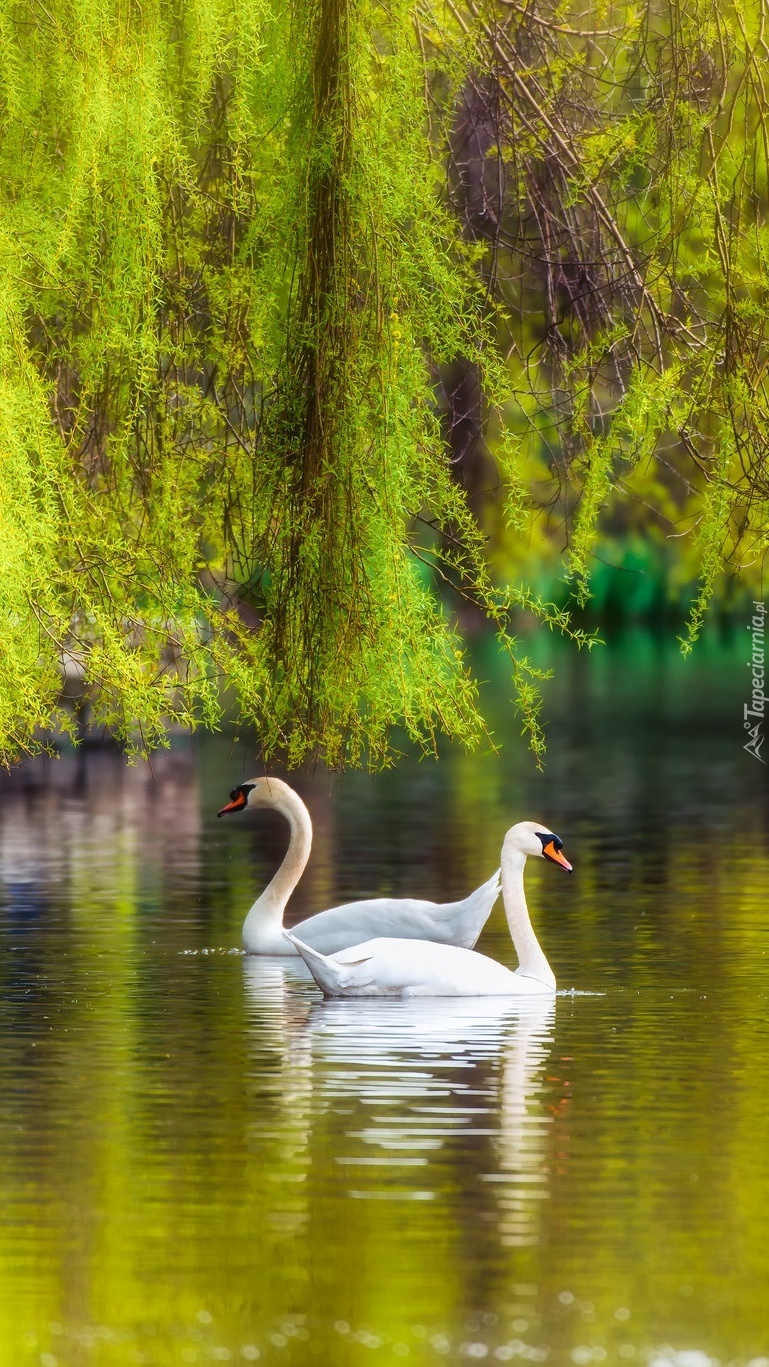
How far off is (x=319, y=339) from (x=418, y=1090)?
2.51 meters

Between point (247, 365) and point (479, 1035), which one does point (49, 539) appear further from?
point (479, 1035)

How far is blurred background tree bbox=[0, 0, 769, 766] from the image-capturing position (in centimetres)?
870

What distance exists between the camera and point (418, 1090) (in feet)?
32.7

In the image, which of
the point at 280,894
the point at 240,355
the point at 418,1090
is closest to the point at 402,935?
the point at 280,894

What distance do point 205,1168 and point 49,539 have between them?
173 cm

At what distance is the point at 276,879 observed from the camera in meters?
15.2

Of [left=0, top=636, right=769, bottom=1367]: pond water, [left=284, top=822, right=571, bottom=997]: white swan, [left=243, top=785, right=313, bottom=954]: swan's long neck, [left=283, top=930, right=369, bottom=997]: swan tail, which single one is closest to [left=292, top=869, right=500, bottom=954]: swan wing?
[left=0, top=636, right=769, bottom=1367]: pond water

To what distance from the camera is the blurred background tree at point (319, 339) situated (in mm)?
8695

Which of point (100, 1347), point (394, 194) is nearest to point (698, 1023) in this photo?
point (394, 194)

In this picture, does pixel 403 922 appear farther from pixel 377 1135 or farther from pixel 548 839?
pixel 377 1135

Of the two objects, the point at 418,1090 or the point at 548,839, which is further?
the point at 548,839

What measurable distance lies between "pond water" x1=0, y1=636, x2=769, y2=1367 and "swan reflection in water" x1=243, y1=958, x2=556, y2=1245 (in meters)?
A: 0.02

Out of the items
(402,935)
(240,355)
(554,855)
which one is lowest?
(402,935)

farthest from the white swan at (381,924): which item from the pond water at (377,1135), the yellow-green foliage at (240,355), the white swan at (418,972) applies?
the yellow-green foliage at (240,355)
